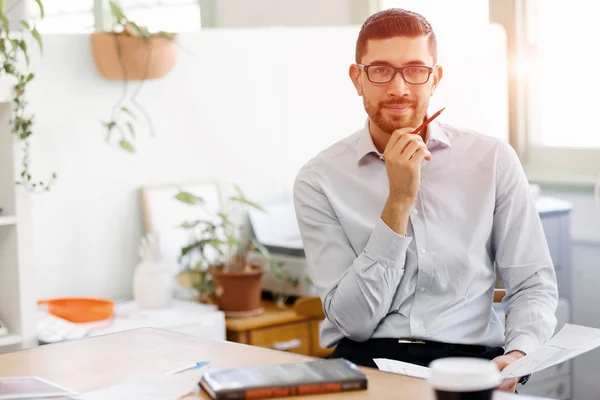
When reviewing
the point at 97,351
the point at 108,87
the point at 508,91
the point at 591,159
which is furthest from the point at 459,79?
the point at 97,351

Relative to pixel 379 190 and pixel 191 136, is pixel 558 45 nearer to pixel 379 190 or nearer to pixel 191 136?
pixel 191 136

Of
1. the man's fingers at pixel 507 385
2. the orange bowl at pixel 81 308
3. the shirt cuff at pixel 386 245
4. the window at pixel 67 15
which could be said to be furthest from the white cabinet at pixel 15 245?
the window at pixel 67 15

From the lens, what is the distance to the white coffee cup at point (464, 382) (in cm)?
118

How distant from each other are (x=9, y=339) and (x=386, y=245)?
4.48 feet

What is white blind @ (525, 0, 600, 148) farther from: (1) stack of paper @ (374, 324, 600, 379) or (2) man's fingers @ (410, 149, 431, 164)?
(1) stack of paper @ (374, 324, 600, 379)

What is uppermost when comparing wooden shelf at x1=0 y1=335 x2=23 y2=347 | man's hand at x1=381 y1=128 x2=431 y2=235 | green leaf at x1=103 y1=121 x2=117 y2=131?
green leaf at x1=103 y1=121 x2=117 y2=131

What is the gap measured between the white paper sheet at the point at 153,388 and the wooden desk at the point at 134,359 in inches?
1.9

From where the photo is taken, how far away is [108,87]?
346 cm

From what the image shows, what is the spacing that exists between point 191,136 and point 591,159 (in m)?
1.66

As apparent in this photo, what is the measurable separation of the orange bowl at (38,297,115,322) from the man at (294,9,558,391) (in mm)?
1082

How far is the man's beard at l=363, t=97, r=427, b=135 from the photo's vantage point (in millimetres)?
2234

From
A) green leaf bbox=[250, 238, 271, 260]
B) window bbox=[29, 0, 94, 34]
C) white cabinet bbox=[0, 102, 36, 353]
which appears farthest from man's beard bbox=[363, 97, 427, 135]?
window bbox=[29, 0, 94, 34]

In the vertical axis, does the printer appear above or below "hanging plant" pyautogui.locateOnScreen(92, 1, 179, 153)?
below

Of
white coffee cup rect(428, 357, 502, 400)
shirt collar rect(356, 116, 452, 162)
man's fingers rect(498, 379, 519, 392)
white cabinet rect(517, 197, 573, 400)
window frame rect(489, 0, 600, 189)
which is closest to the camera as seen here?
white coffee cup rect(428, 357, 502, 400)
